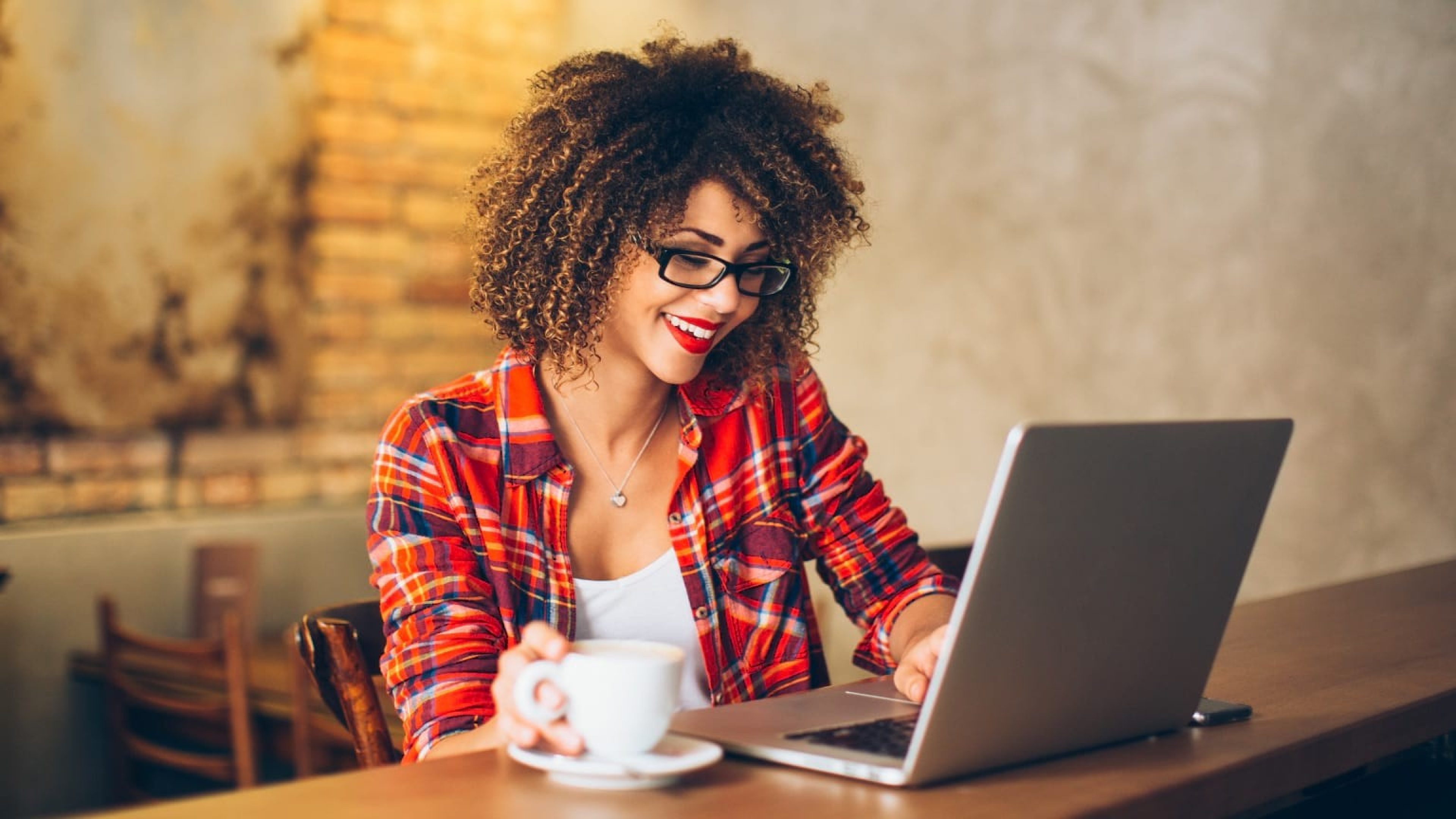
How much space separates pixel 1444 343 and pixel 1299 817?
6.01ft

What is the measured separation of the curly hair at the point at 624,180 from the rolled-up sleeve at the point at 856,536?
115mm

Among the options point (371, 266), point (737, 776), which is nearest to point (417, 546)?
point (737, 776)

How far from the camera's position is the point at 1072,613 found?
96cm

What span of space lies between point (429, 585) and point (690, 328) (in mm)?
410

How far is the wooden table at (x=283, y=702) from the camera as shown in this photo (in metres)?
2.87

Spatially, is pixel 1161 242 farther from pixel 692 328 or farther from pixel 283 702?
pixel 283 702

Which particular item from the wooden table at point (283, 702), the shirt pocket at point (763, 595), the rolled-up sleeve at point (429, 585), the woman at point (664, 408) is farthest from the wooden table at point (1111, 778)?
the wooden table at point (283, 702)

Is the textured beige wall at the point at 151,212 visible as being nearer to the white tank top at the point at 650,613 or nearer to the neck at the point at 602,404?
the neck at the point at 602,404

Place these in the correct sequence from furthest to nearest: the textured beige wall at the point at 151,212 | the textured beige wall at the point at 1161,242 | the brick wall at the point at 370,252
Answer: the brick wall at the point at 370,252 < the textured beige wall at the point at 151,212 < the textured beige wall at the point at 1161,242

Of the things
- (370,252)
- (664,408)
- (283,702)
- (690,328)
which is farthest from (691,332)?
(370,252)

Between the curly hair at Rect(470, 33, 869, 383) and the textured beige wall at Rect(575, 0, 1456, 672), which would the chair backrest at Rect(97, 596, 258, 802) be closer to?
the curly hair at Rect(470, 33, 869, 383)

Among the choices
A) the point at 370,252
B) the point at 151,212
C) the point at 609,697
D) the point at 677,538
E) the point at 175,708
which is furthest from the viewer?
the point at 370,252

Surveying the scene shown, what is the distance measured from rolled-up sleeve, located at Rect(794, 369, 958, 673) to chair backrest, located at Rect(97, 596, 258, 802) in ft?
4.81

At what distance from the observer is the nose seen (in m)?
1.49
